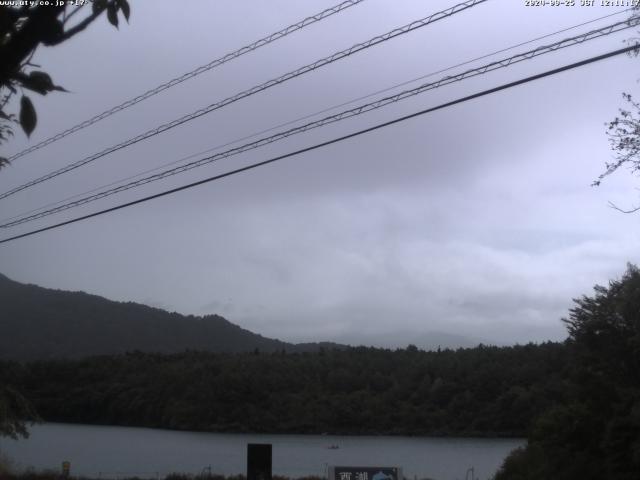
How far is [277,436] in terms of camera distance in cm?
4856

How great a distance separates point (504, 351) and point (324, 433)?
1286cm

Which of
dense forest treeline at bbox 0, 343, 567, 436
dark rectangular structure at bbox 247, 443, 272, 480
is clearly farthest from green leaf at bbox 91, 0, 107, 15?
dense forest treeline at bbox 0, 343, 567, 436

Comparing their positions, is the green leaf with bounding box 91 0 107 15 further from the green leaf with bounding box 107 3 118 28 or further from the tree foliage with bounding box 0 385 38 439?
the tree foliage with bounding box 0 385 38 439

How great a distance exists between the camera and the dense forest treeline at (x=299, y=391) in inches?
1726

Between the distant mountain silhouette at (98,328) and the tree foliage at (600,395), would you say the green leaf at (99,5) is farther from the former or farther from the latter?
the distant mountain silhouette at (98,328)

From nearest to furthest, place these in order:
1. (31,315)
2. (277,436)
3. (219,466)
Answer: (219,466) < (277,436) < (31,315)

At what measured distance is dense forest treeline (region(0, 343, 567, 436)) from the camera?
144 feet

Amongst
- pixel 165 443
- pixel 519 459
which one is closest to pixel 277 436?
pixel 165 443

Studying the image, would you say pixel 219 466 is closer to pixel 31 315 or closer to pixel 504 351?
pixel 504 351

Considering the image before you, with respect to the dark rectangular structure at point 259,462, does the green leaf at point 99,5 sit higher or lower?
higher

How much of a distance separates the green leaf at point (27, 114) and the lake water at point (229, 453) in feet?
93.0

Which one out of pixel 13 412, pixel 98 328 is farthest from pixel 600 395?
pixel 98 328

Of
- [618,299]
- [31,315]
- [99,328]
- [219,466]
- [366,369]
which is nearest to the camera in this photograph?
[618,299]

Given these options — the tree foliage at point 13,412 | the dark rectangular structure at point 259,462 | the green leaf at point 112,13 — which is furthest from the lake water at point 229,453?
the green leaf at point 112,13
